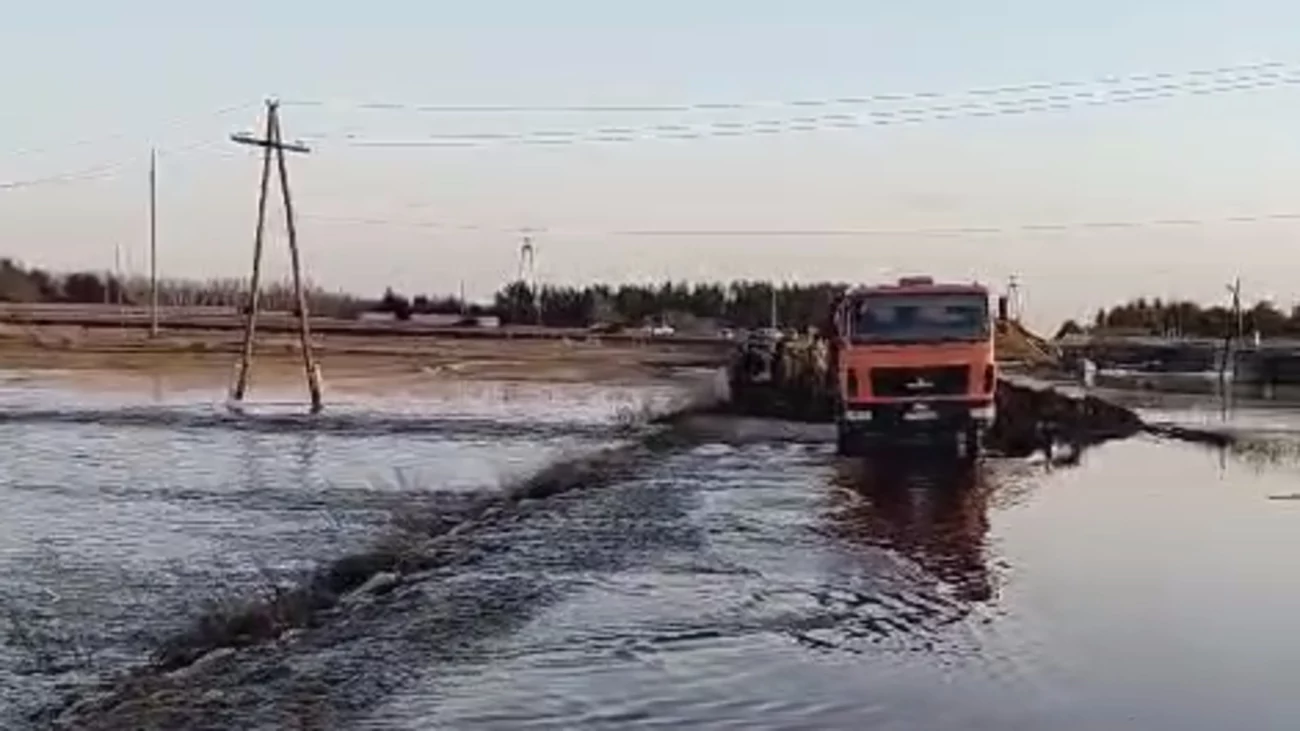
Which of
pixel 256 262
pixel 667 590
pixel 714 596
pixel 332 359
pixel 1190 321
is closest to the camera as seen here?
pixel 714 596

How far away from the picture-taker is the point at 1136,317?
15175 centimetres

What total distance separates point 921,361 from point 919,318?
0.62m

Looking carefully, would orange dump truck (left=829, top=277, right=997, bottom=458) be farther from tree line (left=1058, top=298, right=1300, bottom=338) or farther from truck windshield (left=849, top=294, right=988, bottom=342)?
tree line (left=1058, top=298, right=1300, bottom=338)

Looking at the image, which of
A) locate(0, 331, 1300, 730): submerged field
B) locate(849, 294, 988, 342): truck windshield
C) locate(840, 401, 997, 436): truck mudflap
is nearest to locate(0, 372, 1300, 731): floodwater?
locate(0, 331, 1300, 730): submerged field

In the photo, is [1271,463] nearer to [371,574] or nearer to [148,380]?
[371,574]

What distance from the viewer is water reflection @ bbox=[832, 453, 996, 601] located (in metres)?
15.7

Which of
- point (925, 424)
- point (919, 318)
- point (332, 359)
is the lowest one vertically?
point (332, 359)

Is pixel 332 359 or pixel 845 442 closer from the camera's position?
pixel 845 442

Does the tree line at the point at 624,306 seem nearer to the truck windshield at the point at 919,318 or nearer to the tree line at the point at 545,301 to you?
the tree line at the point at 545,301

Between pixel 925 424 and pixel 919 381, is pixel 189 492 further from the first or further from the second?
pixel 925 424

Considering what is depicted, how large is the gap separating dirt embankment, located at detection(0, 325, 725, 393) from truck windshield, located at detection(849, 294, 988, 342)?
27.5m

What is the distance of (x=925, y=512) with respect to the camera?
808 inches

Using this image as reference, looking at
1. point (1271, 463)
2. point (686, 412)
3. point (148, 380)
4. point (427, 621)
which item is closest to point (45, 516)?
point (427, 621)

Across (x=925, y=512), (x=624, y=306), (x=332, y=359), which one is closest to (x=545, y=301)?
(x=624, y=306)
